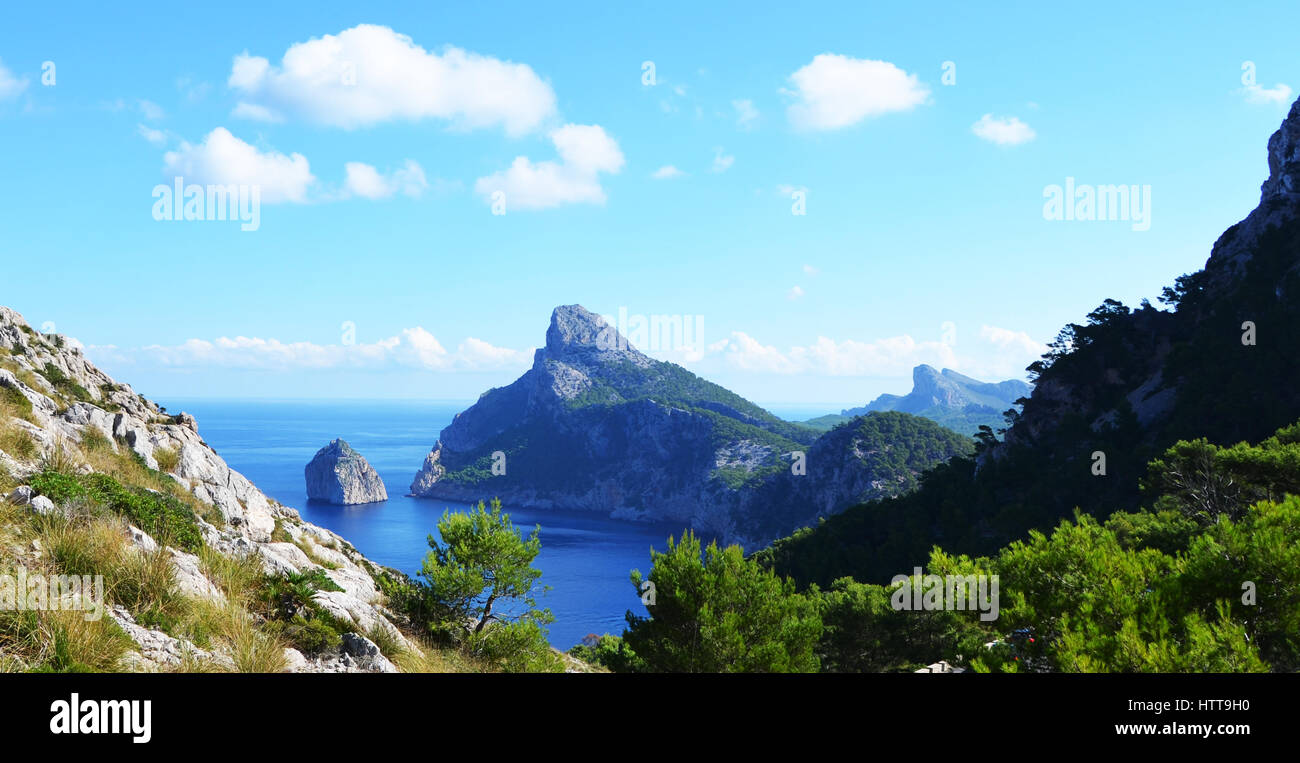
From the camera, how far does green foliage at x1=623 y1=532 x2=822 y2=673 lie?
62.6ft

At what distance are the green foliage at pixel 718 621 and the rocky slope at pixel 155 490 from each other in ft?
29.7

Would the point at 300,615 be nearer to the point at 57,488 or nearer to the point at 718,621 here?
the point at 57,488

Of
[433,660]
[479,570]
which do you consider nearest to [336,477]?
[479,570]

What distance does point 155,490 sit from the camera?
1758 cm

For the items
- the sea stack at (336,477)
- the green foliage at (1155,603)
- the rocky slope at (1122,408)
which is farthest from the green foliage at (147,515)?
the sea stack at (336,477)

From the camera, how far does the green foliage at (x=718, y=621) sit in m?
19.1

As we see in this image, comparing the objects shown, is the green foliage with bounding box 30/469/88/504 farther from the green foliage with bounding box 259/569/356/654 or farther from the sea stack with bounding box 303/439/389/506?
the sea stack with bounding box 303/439/389/506

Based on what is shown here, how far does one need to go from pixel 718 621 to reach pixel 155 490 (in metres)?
17.0

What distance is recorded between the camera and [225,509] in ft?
66.3

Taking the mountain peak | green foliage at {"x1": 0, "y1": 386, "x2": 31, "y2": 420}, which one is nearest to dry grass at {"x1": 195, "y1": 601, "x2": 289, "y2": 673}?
green foliage at {"x1": 0, "y1": 386, "x2": 31, "y2": 420}

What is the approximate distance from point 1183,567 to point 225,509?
2810 centimetres

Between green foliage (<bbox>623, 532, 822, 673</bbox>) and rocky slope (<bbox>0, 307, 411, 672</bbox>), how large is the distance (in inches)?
357
